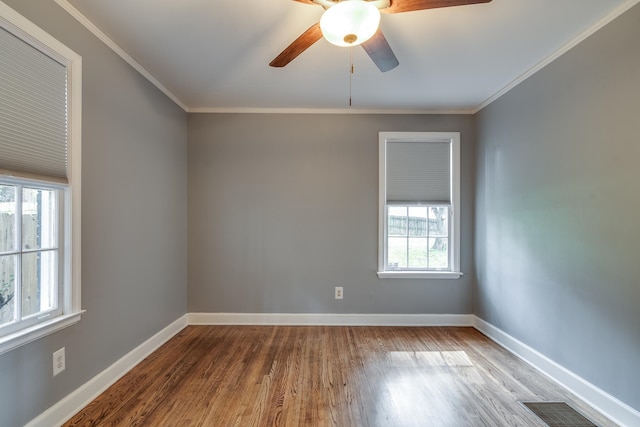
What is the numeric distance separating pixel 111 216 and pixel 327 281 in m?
2.08

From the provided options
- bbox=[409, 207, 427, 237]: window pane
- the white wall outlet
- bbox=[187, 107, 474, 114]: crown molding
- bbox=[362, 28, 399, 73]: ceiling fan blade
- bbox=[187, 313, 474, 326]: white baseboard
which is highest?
bbox=[187, 107, 474, 114]: crown molding

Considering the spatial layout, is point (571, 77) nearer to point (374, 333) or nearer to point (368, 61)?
point (368, 61)

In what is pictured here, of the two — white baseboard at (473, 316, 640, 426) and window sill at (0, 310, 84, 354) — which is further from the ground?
window sill at (0, 310, 84, 354)

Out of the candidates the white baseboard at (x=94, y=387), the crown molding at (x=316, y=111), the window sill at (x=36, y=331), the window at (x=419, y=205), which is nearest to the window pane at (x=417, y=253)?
the window at (x=419, y=205)

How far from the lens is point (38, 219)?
158 cm

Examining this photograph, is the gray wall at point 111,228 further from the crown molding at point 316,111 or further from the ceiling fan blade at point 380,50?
the ceiling fan blade at point 380,50


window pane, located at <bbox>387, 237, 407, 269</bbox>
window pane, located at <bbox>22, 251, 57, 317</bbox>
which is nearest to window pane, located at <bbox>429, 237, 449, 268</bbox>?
window pane, located at <bbox>387, 237, 407, 269</bbox>

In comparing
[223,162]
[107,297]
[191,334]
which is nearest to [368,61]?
[223,162]

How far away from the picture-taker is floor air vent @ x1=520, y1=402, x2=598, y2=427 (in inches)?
66.0

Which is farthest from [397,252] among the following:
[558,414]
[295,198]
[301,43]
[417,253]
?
[301,43]

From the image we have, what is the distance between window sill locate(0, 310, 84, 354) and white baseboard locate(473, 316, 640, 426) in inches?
128

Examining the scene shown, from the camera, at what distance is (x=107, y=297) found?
1984 millimetres

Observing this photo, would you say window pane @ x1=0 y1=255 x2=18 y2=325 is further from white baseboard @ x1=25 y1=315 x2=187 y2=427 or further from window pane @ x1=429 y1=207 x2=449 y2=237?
window pane @ x1=429 y1=207 x2=449 y2=237

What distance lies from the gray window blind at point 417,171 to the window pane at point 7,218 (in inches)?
115
